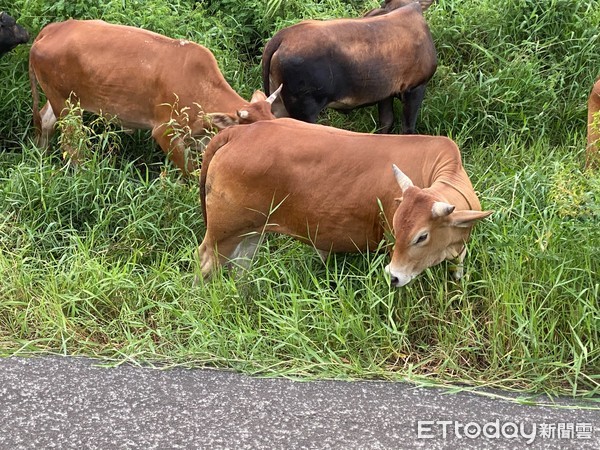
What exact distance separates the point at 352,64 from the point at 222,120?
1136 mm

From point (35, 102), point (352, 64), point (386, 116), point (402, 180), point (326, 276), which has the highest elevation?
point (402, 180)

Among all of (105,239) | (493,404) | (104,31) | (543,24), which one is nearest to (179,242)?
(105,239)

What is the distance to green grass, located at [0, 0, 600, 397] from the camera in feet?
Result: 16.2

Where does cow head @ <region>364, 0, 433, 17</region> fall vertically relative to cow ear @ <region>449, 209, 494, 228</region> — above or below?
below

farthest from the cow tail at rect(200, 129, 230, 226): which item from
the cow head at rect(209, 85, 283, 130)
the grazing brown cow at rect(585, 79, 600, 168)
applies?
the grazing brown cow at rect(585, 79, 600, 168)

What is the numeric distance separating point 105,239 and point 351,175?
1.83m

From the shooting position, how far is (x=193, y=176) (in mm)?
6652

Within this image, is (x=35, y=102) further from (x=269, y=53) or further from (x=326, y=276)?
(x=326, y=276)

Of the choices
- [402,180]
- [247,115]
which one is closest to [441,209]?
[402,180]

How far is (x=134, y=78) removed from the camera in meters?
6.95

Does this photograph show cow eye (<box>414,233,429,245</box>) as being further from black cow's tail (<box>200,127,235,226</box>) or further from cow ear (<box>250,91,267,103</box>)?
cow ear (<box>250,91,267,103</box>)

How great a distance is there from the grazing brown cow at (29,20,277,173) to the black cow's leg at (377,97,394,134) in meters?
1.21

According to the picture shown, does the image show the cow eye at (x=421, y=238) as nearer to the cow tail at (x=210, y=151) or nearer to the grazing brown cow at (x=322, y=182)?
the grazing brown cow at (x=322, y=182)

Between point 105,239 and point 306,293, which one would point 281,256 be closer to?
point 306,293
